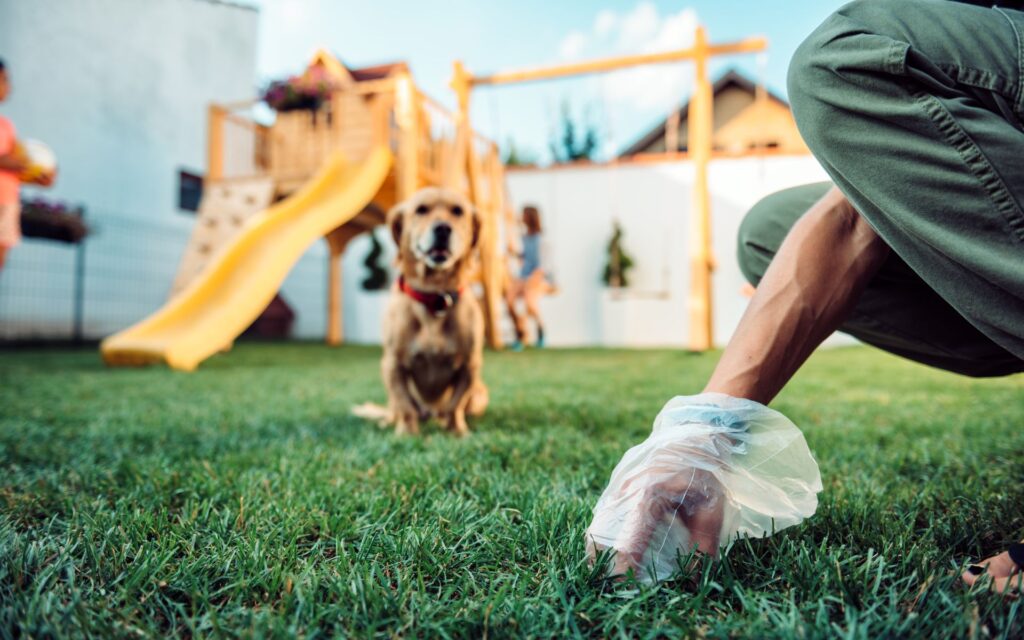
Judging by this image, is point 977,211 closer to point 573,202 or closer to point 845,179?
point 845,179

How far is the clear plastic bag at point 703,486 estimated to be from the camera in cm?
83

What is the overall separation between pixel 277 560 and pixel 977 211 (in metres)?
1.03

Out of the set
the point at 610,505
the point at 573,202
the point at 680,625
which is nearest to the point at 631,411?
the point at 610,505

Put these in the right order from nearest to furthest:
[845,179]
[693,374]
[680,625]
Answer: [680,625]
[845,179]
[693,374]

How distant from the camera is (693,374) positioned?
14.3 ft

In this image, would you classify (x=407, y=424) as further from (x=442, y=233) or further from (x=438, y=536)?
(x=438, y=536)

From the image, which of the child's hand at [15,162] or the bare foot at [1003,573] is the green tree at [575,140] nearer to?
the child's hand at [15,162]

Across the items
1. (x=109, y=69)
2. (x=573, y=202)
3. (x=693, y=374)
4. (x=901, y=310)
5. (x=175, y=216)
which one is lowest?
(x=693, y=374)

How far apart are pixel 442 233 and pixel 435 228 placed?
0.03 m

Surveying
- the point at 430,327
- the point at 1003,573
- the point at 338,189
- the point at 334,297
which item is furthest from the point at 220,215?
the point at 1003,573

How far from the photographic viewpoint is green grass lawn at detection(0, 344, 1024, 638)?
710 millimetres

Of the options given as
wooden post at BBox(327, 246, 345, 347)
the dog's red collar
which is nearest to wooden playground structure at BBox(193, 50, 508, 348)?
wooden post at BBox(327, 246, 345, 347)

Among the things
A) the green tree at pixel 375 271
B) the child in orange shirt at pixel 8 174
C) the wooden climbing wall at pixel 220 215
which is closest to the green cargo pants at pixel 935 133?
the child in orange shirt at pixel 8 174

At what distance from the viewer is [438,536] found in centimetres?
99
